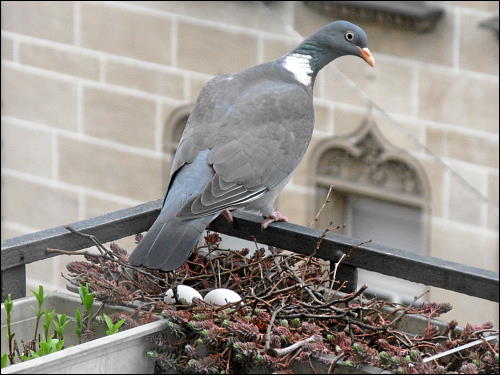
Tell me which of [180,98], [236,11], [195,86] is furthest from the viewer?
[180,98]

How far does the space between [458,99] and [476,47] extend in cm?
28

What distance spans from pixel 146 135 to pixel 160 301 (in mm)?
5574

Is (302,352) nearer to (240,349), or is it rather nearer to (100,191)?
(240,349)

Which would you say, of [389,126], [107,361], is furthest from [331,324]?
[389,126]

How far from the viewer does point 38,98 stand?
8.91 m

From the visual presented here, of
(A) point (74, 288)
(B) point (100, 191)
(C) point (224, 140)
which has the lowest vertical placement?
(B) point (100, 191)

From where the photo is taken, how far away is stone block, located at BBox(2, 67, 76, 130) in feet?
28.7

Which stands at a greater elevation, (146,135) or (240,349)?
(240,349)

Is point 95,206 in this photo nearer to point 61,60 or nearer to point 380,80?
point 61,60

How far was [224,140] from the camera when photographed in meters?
3.40

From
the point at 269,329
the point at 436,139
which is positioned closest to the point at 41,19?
the point at 436,139

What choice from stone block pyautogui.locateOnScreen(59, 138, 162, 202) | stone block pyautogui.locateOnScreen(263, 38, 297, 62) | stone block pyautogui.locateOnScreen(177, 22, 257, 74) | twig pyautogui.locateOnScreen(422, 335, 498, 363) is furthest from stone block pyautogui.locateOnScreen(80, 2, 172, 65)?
twig pyautogui.locateOnScreen(422, 335, 498, 363)

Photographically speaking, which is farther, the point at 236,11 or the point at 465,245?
the point at 236,11

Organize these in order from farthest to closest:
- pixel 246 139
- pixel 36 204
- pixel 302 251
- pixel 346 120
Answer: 1. pixel 36 204
2. pixel 346 120
3. pixel 246 139
4. pixel 302 251
